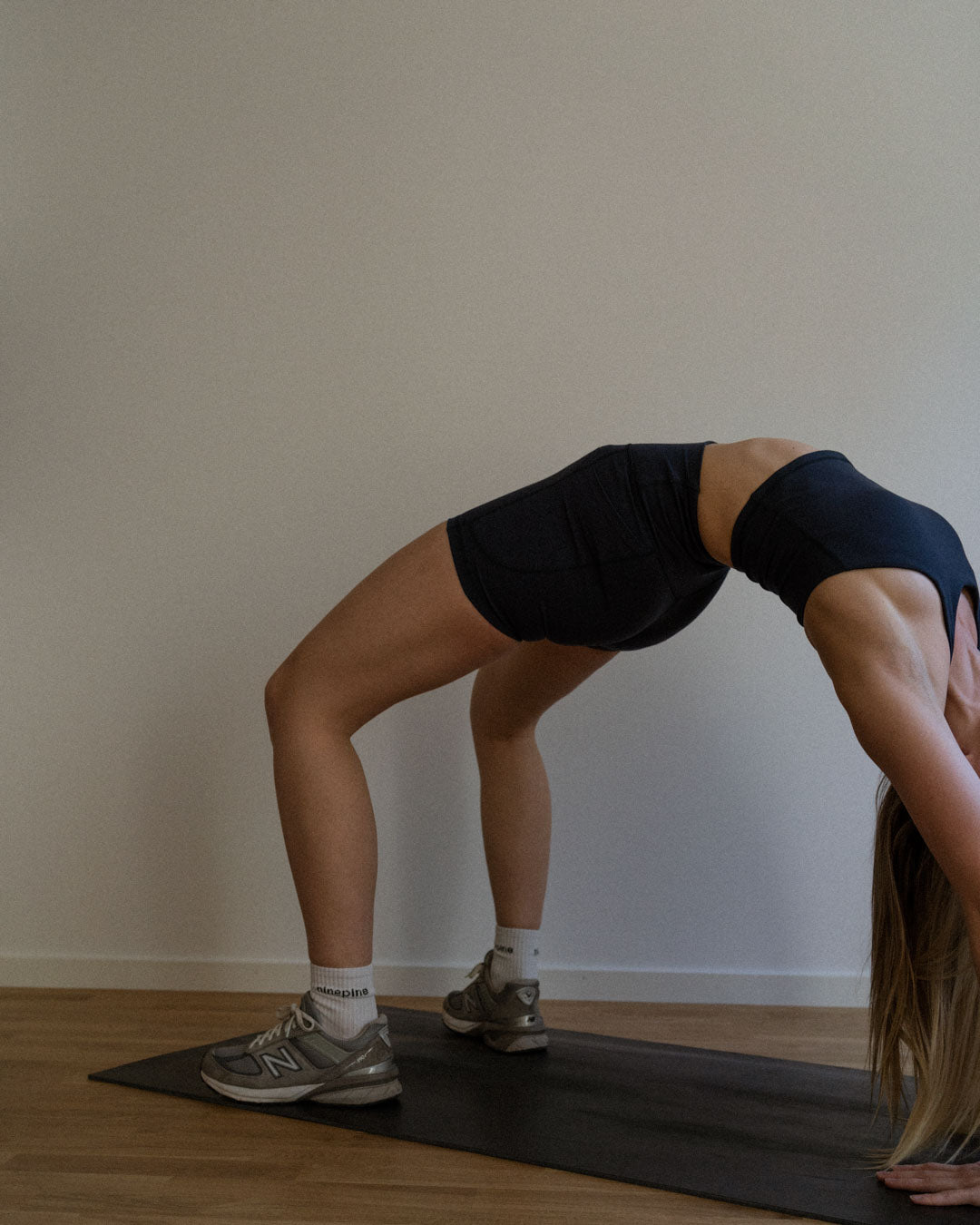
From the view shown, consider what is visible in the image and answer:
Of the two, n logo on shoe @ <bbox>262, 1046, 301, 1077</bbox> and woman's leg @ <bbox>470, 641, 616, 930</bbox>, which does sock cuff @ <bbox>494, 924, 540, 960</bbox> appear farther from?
n logo on shoe @ <bbox>262, 1046, 301, 1077</bbox>

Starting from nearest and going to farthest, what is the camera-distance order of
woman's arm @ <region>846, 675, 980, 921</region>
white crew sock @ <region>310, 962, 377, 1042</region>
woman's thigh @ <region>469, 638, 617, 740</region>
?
woman's arm @ <region>846, 675, 980, 921</region> < white crew sock @ <region>310, 962, 377, 1042</region> < woman's thigh @ <region>469, 638, 617, 740</region>

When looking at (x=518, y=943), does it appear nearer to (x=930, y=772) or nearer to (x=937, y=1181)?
(x=937, y=1181)

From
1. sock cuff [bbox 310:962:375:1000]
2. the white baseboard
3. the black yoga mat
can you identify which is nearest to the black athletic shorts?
sock cuff [bbox 310:962:375:1000]

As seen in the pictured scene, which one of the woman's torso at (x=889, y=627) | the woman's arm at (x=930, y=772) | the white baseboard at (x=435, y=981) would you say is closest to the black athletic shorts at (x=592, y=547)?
the woman's torso at (x=889, y=627)

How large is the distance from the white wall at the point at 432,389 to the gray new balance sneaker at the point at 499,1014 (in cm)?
32

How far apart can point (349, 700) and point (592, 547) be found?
39 centimetres

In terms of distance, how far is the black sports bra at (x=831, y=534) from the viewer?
1.17 meters

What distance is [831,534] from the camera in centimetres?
119

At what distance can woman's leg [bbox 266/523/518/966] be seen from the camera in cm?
143

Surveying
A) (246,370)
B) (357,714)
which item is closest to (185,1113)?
(357,714)

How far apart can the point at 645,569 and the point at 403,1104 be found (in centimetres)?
76

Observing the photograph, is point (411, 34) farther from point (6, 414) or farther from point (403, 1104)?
point (403, 1104)

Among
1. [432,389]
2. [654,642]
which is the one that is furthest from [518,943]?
[432,389]

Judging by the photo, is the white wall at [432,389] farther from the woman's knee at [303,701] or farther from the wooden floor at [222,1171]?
the woman's knee at [303,701]
